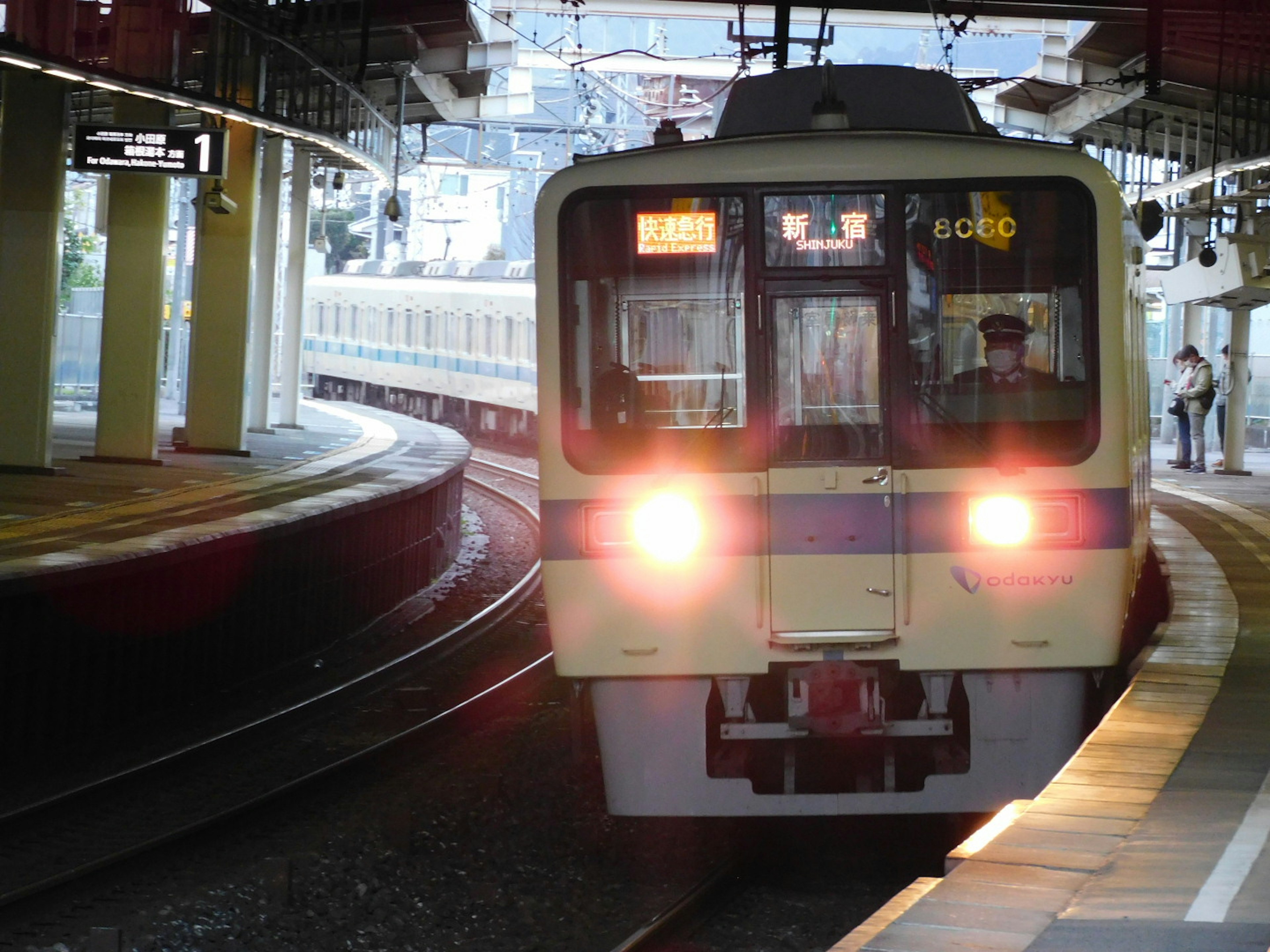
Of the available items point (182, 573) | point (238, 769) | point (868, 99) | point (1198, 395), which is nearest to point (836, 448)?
point (868, 99)

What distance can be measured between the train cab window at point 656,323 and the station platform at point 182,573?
3.12 m

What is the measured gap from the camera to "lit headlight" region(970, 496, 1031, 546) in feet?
17.9

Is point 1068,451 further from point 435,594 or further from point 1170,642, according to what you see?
point 435,594

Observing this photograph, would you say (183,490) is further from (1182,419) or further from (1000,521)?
(1182,419)

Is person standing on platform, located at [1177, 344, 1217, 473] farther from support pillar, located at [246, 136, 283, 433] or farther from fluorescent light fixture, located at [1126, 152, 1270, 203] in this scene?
support pillar, located at [246, 136, 283, 433]

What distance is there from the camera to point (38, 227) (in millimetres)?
12375

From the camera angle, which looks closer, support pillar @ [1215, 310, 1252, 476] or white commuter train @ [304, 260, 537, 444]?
support pillar @ [1215, 310, 1252, 476]

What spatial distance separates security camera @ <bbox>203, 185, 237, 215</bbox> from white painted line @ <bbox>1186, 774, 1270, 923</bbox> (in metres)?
11.6

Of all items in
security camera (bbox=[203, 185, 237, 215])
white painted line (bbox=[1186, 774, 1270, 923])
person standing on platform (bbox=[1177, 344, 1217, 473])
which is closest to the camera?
white painted line (bbox=[1186, 774, 1270, 923])

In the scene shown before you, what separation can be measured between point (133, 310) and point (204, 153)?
1.91 meters

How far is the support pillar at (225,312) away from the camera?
15.1m

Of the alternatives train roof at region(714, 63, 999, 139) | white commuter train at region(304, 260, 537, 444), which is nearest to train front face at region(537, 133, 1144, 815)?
train roof at region(714, 63, 999, 139)

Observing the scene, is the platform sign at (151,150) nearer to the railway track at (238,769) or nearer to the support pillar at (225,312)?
the support pillar at (225,312)

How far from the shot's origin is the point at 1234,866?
142 inches
